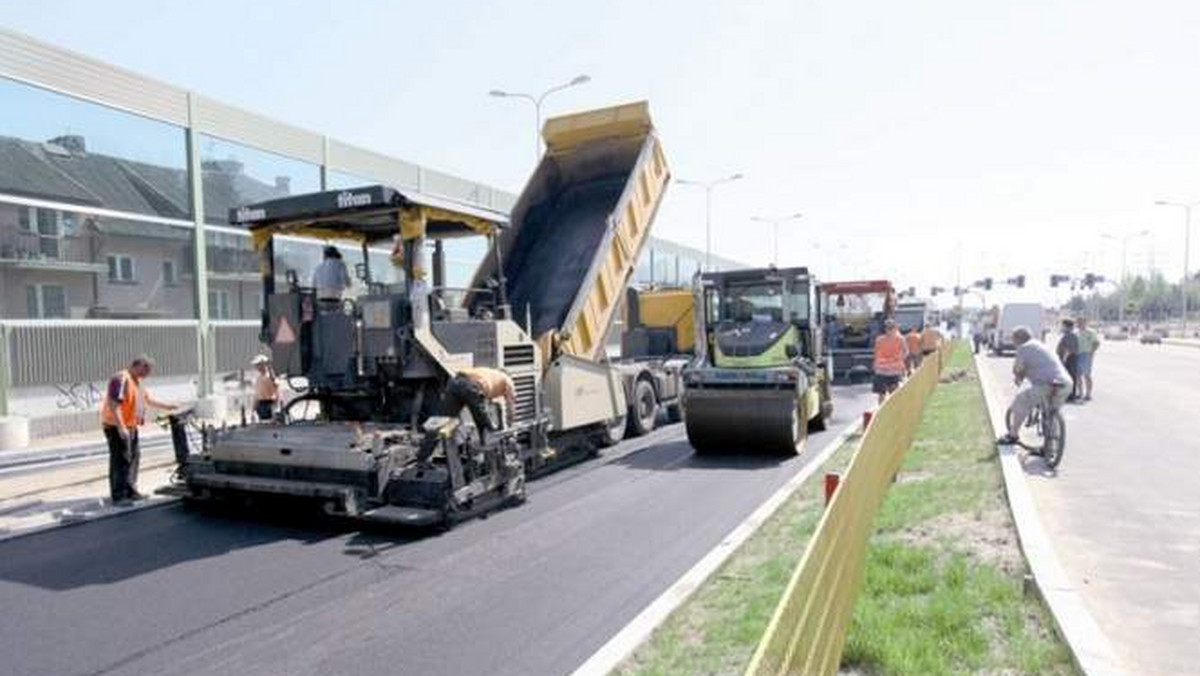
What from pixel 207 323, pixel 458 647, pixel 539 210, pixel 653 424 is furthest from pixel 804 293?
pixel 207 323

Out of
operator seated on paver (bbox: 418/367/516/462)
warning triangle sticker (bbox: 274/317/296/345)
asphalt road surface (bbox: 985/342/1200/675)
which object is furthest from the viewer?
warning triangle sticker (bbox: 274/317/296/345)

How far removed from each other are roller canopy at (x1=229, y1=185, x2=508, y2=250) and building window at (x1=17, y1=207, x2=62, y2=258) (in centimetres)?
A: 1091

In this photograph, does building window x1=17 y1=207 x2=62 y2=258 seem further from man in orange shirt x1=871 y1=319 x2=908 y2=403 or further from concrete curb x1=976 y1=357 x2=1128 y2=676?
concrete curb x1=976 y1=357 x2=1128 y2=676

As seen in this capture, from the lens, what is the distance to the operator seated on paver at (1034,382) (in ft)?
28.6

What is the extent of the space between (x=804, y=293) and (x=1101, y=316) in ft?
400

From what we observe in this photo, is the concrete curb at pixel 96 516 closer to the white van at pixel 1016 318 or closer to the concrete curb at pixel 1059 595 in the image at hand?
the concrete curb at pixel 1059 595

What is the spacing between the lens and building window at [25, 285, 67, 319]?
15531 mm

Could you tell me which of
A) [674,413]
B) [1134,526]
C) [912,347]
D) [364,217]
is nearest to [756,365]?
[674,413]

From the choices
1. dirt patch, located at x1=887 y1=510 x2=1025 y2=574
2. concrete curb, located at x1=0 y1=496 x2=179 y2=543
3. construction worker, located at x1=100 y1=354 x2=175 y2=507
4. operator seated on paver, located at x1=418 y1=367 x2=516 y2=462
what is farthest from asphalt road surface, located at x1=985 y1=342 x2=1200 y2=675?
construction worker, located at x1=100 y1=354 x2=175 y2=507

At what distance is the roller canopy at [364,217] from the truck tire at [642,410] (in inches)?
168

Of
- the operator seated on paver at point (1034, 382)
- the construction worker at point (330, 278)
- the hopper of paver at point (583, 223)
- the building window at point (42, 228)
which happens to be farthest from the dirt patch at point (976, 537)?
the building window at point (42, 228)

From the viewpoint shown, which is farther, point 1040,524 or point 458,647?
point 1040,524

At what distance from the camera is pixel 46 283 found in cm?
1592

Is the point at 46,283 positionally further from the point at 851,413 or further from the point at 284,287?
the point at 851,413
